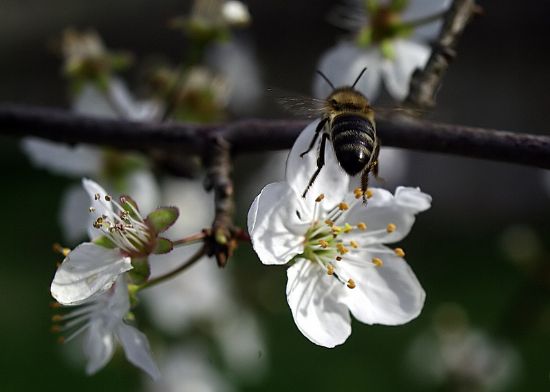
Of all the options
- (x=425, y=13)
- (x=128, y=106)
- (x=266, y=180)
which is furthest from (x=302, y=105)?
(x=266, y=180)

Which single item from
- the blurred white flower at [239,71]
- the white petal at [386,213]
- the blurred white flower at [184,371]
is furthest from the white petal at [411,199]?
the blurred white flower at [239,71]

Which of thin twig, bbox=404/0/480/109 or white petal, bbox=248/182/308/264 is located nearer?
white petal, bbox=248/182/308/264

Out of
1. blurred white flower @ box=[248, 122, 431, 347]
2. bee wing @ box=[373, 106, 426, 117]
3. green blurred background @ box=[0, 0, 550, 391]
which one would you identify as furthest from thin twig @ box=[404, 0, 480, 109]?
green blurred background @ box=[0, 0, 550, 391]

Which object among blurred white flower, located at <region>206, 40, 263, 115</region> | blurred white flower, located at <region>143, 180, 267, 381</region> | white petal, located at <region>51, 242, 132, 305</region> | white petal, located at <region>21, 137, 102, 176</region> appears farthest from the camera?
blurred white flower, located at <region>206, 40, 263, 115</region>

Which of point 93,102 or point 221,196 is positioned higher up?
point 221,196

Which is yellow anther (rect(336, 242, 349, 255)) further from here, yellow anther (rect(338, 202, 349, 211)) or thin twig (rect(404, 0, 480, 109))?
thin twig (rect(404, 0, 480, 109))

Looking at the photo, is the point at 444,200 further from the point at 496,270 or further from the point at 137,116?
the point at 137,116

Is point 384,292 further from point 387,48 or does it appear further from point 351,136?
point 387,48

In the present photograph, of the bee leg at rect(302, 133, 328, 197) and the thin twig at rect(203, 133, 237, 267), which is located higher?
the bee leg at rect(302, 133, 328, 197)
